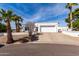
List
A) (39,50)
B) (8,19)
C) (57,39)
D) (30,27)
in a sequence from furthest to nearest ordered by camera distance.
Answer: (57,39) → (30,27) → (8,19) → (39,50)

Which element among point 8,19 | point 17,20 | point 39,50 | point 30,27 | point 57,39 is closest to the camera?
point 39,50

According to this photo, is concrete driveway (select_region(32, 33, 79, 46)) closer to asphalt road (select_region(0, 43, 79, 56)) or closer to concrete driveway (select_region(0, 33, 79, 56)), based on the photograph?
concrete driveway (select_region(0, 33, 79, 56))

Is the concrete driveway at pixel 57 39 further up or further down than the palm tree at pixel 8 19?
further down

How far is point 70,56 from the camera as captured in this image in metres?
9.62

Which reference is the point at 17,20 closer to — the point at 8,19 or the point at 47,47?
the point at 8,19

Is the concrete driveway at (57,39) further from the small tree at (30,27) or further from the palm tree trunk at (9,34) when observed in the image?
the palm tree trunk at (9,34)

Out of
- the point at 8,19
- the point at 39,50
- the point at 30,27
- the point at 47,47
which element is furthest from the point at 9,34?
the point at 47,47

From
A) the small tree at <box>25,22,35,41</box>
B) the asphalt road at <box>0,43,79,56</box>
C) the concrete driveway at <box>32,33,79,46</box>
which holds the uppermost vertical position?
the small tree at <box>25,22,35,41</box>

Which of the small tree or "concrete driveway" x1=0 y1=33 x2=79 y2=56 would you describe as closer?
"concrete driveway" x1=0 y1=33 x2=79 y2=56

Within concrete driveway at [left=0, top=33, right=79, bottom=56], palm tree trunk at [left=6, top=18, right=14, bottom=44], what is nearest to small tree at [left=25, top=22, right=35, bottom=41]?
concrete driveway at [left=0, top=33, right=79, bottom=56]

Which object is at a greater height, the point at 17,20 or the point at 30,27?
the point at 17,20

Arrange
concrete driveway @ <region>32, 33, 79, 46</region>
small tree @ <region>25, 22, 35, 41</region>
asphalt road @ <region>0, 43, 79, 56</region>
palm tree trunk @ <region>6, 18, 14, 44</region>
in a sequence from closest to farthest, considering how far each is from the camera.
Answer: asphalt road @ <region>0, 43, 79, 56</region>, palm tree trunk @ <region>6, 18, 14, 44</region>, small tree @ <region>25, 22, 35, 41</region>, concrete driveway @ <region>32, 33, 79, 46</region>

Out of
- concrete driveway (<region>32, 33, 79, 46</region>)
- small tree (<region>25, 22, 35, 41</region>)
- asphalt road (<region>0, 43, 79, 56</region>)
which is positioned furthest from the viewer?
concrete driveway (<region>32, 33, 79, 46</region>)

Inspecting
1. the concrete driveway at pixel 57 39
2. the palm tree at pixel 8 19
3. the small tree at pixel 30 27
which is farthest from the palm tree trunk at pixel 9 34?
the concrete driveway at pixel 57 39
